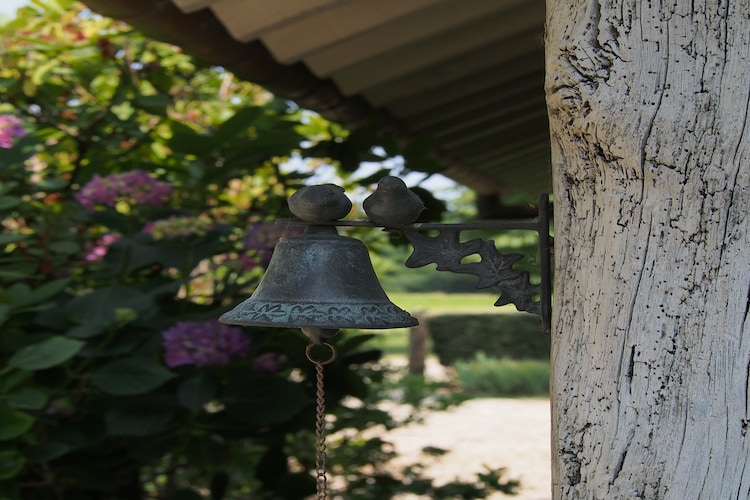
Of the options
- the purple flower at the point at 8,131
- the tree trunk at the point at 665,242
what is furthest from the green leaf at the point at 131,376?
the tree trunk at the point at 665,242

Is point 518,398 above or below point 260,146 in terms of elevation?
below

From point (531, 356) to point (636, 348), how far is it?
1697cm

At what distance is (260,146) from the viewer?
277 centimetres

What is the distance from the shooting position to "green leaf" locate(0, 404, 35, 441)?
2.29 meters

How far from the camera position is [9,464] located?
2330mm

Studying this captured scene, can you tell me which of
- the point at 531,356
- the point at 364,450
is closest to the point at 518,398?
the point at 531,356

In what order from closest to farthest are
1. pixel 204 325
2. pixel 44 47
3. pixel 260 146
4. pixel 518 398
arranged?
pixel 204 325, pixel 260 146, pixel 44 47, pixel 518 398

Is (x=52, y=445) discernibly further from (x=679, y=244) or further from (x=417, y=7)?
(x=679, y=244)

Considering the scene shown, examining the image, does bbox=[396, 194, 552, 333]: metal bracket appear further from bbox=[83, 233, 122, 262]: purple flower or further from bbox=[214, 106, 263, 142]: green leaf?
bbox=[83, 233, 122, 262]: purple flower

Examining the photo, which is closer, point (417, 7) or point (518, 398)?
point (417, 7)

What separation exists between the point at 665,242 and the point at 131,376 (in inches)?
72.8

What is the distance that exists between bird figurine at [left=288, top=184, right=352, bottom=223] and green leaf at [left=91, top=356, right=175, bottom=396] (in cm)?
126

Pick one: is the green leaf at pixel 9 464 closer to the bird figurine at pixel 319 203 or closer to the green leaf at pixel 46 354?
the green leaf at pixel 46 354

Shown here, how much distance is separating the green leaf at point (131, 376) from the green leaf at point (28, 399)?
184 millimetres
